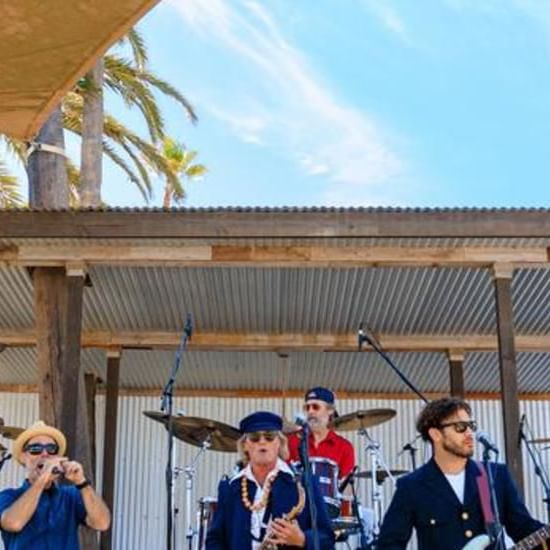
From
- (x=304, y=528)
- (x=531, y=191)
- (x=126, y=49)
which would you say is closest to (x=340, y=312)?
(x=304, y=528)

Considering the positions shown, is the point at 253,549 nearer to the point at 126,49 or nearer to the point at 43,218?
the point at 43,218

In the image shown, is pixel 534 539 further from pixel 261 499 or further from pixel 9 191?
pixel 9 191

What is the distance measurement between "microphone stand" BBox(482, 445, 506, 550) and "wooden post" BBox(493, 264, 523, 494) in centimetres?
381

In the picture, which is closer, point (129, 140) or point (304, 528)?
point (304, 528)

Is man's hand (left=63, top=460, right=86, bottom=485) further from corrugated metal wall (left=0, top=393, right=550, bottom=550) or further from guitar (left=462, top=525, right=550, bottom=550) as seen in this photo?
corrugated metal wall (left=0, top=393, right=550, bottom=550)

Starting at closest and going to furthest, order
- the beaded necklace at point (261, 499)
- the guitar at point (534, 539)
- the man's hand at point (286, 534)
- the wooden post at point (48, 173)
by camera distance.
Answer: the guitar at point (534, 539) < the man's hand at point (286, 534) < the beaded necklace at point (261, 499) < the wooden post at point (48, 173)

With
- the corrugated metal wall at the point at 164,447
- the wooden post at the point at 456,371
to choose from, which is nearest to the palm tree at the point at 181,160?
the corrugated metal wall at the point at 164,447

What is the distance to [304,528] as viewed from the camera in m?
5.05

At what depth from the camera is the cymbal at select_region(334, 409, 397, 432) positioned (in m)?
9.85

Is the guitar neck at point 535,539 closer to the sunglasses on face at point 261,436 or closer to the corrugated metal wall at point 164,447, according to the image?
the sunglasses on face at point 261,436

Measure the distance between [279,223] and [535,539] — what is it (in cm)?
468

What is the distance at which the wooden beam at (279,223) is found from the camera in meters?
8.91

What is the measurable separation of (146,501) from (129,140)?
837cm

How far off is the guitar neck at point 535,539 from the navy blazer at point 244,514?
3.04 ft
